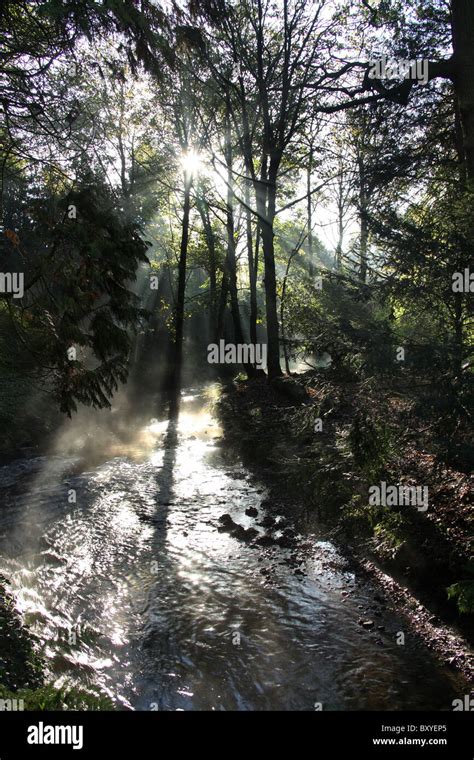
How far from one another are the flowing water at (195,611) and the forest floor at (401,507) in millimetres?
320

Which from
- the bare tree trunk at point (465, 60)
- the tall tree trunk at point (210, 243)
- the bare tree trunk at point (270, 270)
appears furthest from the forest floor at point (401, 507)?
the tall tree trunk at point (210, 243)

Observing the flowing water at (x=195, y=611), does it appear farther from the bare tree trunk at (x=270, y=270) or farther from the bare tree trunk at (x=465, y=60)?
the bare tree trunk at (x=270, y=270)

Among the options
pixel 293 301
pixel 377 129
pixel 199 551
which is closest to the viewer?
pixel 199 551

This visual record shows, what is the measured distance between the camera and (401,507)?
6.34m

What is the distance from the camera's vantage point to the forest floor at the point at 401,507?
16.2 feet

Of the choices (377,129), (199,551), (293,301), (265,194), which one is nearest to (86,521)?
(199,551)

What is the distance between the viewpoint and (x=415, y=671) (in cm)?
468

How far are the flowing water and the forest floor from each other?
320 mm

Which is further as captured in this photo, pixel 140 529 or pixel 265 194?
pixel 265 194

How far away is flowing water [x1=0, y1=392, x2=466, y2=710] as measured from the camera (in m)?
4.54

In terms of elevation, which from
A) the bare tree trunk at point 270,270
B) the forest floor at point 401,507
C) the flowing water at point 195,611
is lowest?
the flowing water at point 195,611
